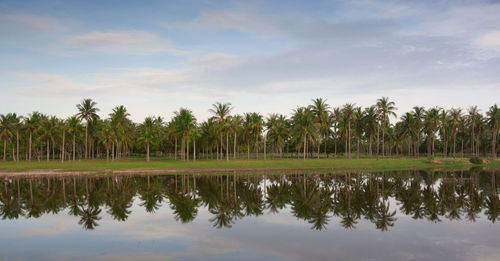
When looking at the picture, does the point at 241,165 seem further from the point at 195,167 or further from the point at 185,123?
the point at 185,123

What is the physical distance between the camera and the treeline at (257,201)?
85.2ft

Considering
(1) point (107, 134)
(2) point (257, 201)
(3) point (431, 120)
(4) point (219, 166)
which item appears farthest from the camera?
(3) point (431, 120)

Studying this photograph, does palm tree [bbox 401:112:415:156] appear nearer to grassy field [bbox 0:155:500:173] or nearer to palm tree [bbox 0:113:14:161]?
grassy field [bbox 0:155:500:173]

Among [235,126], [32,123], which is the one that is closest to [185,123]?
[235,126]

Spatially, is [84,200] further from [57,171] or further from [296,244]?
[57,171]

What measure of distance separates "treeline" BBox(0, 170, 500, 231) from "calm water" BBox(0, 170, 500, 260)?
0.29 feet

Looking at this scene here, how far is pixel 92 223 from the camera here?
24.3 meters

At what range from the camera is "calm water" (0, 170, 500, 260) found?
1767cm

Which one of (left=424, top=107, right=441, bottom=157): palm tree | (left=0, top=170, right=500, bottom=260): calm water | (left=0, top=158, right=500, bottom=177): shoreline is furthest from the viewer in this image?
(left=424, top=107, right=441, bottom=157): palm tree

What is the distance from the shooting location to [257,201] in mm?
32719

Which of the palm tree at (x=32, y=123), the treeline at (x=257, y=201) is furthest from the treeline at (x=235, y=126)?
the treeline at (x=257, y=201)

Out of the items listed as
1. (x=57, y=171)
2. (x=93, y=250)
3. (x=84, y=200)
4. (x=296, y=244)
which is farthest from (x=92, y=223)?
(x=57, y=171)

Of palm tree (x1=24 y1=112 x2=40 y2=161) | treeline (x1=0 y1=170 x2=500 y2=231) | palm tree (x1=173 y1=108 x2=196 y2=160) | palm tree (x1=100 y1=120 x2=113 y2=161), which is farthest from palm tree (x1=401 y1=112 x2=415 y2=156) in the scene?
palm tree (x1=24 y1=112 x2=40 y2=161)

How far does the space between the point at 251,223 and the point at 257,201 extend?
876cm
